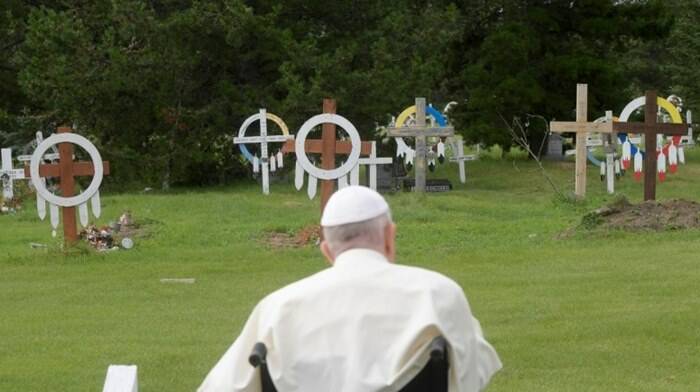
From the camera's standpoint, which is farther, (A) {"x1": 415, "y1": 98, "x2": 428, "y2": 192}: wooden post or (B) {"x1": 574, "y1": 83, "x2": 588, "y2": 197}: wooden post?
(A) {"x1": 415, "y1": 98, "x2": 428, "y2": 192}: wooden post

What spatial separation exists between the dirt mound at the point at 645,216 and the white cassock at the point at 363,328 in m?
11.9

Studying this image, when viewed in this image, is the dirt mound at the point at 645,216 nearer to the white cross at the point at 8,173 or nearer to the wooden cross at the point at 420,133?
the wooden cross at the point at 420,133

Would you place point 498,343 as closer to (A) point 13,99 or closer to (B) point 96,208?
(B) point 96,208

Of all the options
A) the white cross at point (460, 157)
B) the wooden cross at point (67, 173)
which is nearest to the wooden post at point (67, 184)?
the wooden cross at point (67, 173)

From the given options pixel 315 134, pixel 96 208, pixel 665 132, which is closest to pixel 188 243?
pixel 96 208

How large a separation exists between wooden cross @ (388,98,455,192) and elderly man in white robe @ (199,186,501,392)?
18.1 metres

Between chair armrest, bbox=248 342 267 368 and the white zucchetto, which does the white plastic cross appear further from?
the white zucchetto

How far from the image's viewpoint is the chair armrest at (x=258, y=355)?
3850 millimetres

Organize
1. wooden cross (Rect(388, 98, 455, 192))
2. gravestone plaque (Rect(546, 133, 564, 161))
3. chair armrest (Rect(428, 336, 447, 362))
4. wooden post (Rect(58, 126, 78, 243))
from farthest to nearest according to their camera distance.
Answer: gravestone plaque (Rect(546, 133, 564, 161)) → wooden cross (Rect(388, 98, 455, 192)) → wooden post (Rect(58, 126, 78, 243)) → chair armrest (Rect(428, 336, 447, 362))

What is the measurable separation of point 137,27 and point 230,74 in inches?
120

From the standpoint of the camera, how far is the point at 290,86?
985 inches

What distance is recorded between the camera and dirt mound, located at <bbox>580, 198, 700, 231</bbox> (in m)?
15.5

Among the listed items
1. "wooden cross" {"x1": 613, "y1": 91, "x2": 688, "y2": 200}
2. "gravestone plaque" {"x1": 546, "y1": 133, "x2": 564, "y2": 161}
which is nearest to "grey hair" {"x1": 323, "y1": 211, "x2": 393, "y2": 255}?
"wooden cross" {"x1": 613, "y1": 91, "x2": 688, "y2": 200}

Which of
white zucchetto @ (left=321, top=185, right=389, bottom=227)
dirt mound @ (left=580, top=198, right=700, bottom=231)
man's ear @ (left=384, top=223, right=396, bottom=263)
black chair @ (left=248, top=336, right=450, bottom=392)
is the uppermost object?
white zucchetto @ (left=321, top=185, right=389, bottom=227)
